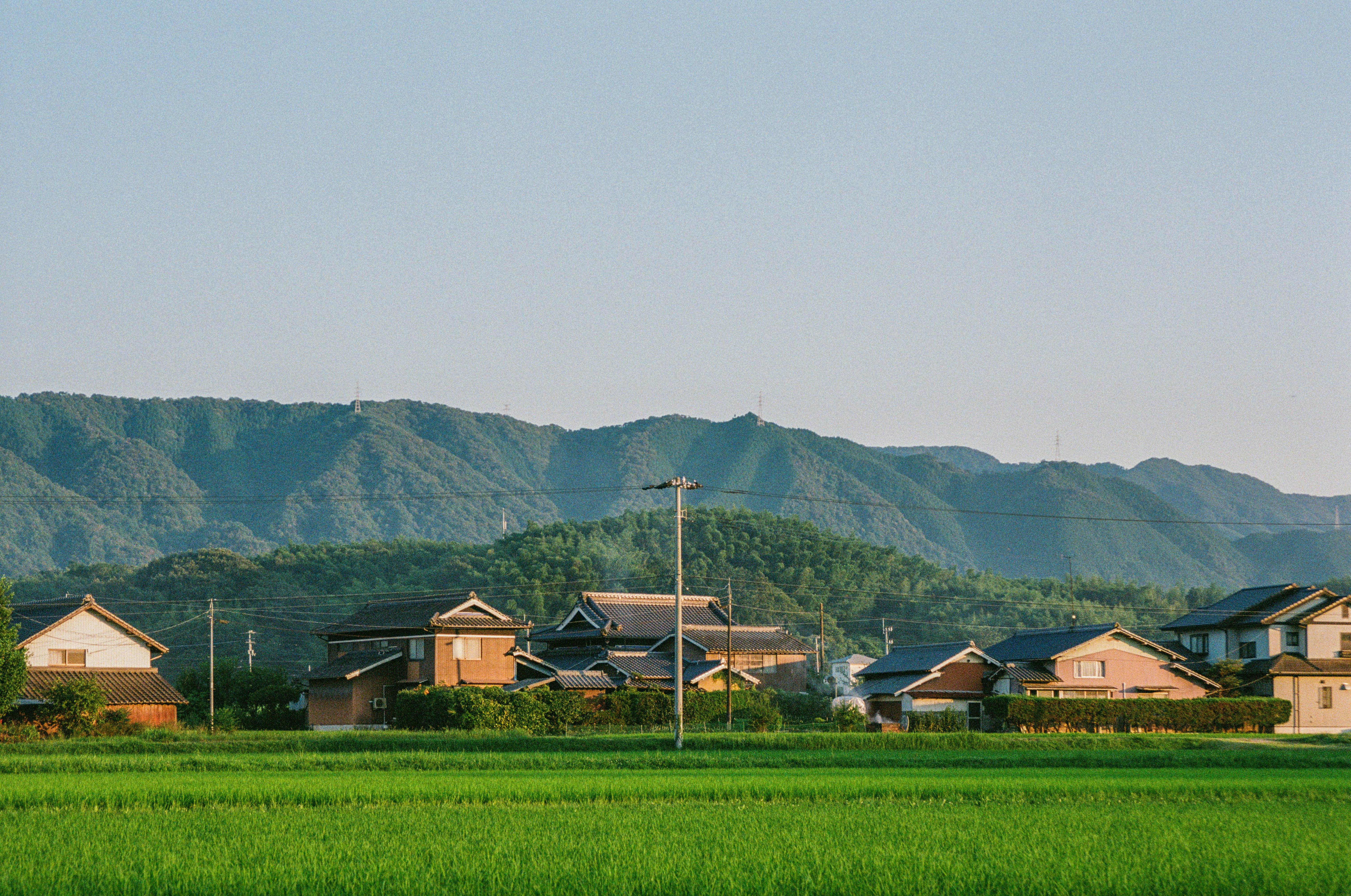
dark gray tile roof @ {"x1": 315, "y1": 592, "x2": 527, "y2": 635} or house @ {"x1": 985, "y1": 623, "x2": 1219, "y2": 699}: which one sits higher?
dark gray tile roof @ {"x1": 315, "y1": 592, "x2": 527, "y2": 635}

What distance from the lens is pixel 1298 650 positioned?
5262 cm

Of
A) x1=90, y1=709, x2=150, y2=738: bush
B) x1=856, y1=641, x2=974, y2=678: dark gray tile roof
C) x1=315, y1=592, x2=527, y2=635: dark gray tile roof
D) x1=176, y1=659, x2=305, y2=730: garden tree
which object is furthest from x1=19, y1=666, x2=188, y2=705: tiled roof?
x1=856, y1=641, x2=974, y2=678: dark gray tile roof

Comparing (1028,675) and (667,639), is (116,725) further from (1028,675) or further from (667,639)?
(1028,675)

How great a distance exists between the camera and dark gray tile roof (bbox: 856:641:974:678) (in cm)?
4944

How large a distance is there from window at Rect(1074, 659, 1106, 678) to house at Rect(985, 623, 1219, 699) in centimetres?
2

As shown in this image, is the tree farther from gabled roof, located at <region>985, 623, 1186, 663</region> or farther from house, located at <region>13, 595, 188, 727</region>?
gabled roof, located at <region>985, 623, 1186, 663</region>

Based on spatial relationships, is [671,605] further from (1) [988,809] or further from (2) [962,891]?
(2) [962,891]

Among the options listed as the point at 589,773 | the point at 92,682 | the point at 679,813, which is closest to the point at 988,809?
the point at 679,813

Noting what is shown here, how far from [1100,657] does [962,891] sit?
139 ft

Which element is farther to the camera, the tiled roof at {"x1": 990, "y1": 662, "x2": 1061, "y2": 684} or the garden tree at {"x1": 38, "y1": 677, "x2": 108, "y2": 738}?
the tiled roof at {"x1": 990, "y1": 662, "x2": 1061, "y2": 684}

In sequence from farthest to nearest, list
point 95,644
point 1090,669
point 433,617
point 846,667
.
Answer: point 846,667 → point 1090,669 → point 433,617 → point 95,644

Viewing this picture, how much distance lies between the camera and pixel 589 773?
2514cm

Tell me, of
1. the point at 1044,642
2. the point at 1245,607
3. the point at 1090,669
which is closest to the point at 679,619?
the point at 1090,669

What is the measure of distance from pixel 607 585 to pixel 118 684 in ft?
163
